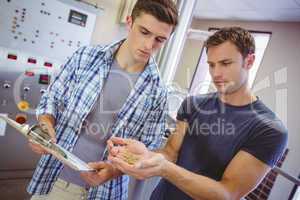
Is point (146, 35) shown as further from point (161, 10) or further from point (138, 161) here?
point (138, 161)

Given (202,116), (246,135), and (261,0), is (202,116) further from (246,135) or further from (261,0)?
(261,0)

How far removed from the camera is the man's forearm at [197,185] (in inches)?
37.9

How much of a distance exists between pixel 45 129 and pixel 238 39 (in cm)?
91

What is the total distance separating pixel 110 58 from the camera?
4.37 ft

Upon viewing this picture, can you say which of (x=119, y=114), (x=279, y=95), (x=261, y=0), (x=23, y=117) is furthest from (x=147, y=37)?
(x=279, y=95)

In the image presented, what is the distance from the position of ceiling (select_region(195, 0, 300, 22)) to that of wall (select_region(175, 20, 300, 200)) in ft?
0.66

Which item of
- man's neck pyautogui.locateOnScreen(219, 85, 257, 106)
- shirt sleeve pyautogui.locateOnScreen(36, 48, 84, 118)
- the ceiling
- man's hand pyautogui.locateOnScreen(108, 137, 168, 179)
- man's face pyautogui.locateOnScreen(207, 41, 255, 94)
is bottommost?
man's hand pyautogui.locateOnScreen(108, 137, 168, 179)

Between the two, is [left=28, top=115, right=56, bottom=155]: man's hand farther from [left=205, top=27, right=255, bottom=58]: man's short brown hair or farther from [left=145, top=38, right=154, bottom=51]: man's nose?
[left=205, top=27, right=255, bottom=58]: man's short brown hair

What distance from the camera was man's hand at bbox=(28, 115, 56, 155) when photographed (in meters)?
1.12

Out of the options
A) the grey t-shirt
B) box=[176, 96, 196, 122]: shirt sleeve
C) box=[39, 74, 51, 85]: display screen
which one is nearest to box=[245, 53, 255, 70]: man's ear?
box=[176, 96, 196, 122]: shirt sleeve

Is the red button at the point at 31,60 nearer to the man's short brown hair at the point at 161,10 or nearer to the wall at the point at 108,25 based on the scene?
the wall at the point at 108,25

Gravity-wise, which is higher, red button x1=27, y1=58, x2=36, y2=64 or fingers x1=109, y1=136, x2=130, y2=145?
red button x1=27, y1=58, x2=36, y2=64

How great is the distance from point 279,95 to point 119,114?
4.03m

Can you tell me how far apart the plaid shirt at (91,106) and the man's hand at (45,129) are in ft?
0.10
